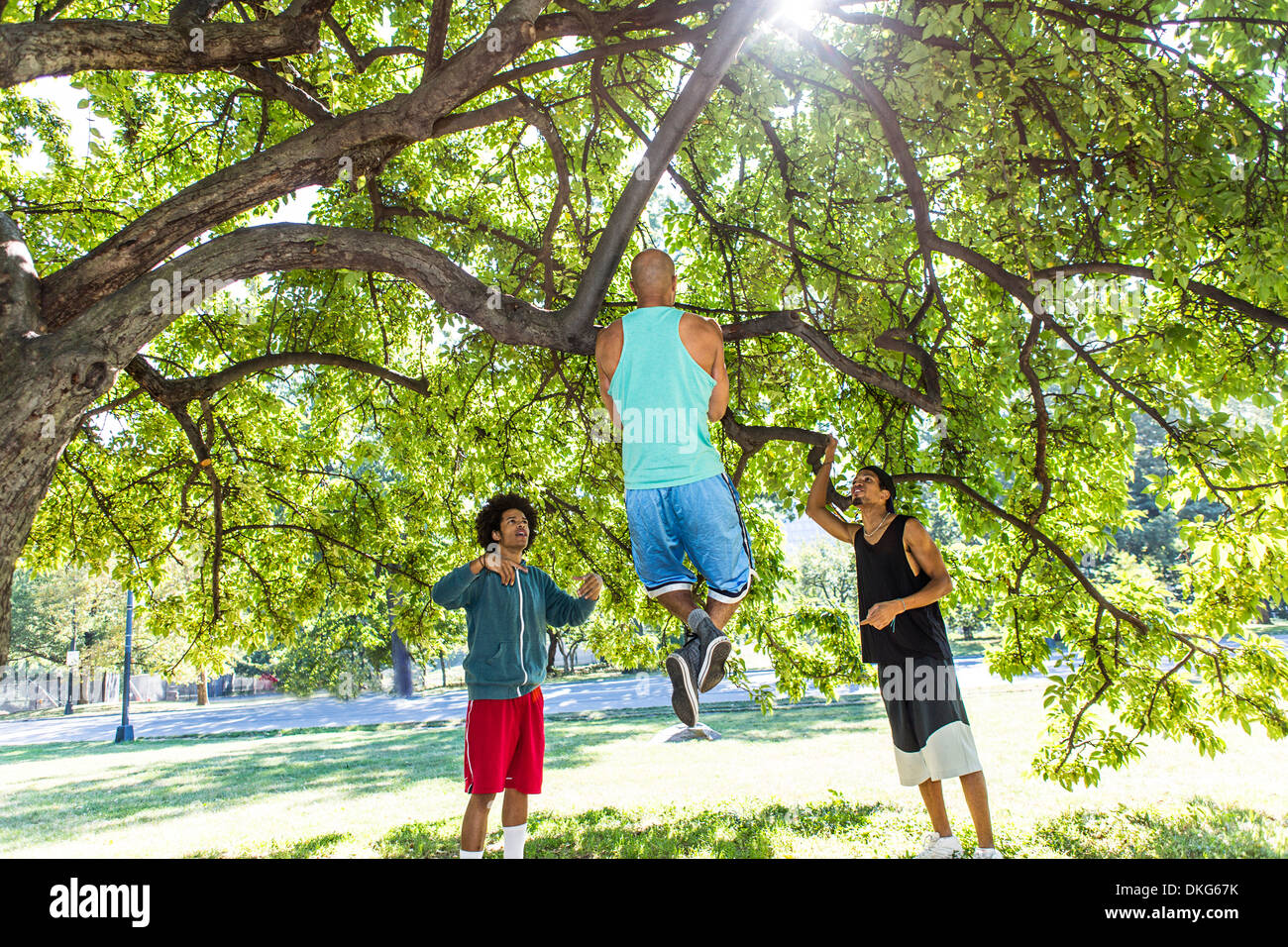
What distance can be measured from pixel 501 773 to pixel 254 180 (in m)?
3.78

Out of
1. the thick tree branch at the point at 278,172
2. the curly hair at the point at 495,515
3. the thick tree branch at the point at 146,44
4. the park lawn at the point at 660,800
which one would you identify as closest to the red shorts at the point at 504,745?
the curly hair at the point at 495,515

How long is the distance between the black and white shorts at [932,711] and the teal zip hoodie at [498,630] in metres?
1.98

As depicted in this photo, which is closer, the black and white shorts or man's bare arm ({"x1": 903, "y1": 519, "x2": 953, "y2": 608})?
man's bare arm ({"x1": 903, "y1": 519, "x2": 953, "y2": 608})

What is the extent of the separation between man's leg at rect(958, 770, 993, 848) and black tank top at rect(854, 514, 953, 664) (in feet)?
2.42

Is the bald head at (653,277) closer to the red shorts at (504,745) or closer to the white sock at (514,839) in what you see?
the red shorts at (504,745)

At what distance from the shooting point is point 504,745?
4711mm

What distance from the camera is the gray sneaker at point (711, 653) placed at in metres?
3.40

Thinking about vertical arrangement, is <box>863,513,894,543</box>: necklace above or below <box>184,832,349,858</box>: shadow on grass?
above

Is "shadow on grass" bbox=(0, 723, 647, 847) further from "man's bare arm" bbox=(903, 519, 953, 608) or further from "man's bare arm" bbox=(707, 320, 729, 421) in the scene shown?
"man's bare arm" bbox=(707, 320, 729, 421)

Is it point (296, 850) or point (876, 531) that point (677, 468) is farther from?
point (296, 850)

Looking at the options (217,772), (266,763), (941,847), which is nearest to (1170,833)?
(941,847)

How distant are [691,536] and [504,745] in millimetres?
1988

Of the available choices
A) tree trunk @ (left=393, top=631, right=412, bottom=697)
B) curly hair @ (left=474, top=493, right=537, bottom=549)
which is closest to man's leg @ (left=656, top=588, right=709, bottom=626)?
curly hair @ (left=474, top=493, right=537, bottom=549)

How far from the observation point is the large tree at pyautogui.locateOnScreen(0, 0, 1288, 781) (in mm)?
4574
